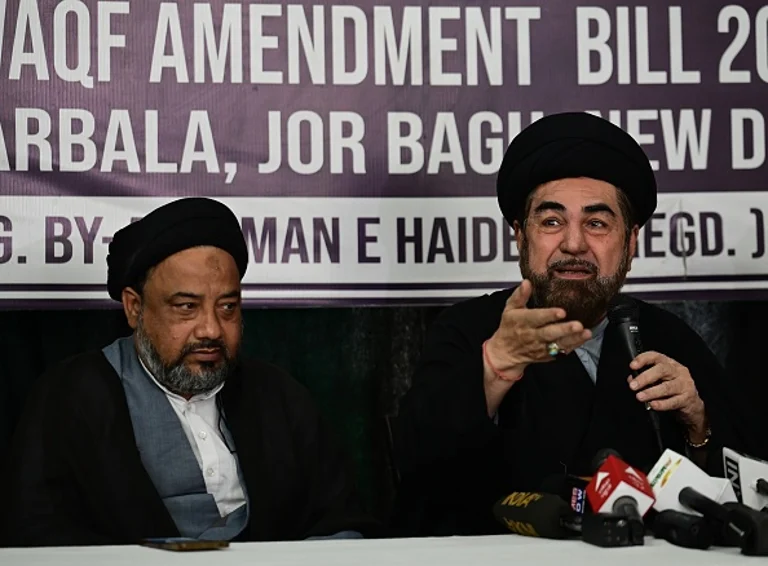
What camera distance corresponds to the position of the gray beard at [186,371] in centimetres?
379

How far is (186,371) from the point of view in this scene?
3.79 m

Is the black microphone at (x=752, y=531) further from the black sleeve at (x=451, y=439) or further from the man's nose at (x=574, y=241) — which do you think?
the man's nose at (x=574, y=241)

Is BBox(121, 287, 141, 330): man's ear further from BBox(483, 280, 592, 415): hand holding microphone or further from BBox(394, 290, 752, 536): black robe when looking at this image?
BBox(483, 280, 592, 415): hand holding microphone

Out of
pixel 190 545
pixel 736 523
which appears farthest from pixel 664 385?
pixel 190 545

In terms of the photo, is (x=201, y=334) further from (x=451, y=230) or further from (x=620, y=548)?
(x=620, y=548)

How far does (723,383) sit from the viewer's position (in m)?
3.79

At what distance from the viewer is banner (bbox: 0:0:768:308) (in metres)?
4.12

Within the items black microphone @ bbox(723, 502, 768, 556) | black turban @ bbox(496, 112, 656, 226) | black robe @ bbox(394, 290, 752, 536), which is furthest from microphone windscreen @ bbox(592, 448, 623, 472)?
black turban @ bbox(496, 112, 656, 226)

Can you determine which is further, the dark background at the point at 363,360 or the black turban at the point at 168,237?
the dark background at the point at 363,360

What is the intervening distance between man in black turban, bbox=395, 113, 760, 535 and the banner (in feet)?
1.22

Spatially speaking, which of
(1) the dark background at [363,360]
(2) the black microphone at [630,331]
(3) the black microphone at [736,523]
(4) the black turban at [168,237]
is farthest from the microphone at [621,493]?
(1) the dark background at [363,360]

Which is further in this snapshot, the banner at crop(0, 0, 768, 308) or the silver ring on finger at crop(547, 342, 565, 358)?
the banner at crop(0, 0, 768, 308)

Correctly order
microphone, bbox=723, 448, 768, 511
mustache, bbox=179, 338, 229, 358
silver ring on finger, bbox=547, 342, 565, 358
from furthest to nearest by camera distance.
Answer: mustache, bbox=179, 338, 229, 358 < silver ring on finger, bbox=547, 342, 565, 358 < microphone, bbox=723, 448, 768, 511

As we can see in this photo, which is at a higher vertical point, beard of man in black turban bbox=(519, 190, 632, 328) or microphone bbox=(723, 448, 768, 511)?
beard of man in black turban bbox=(519, 190, 632, 328)
